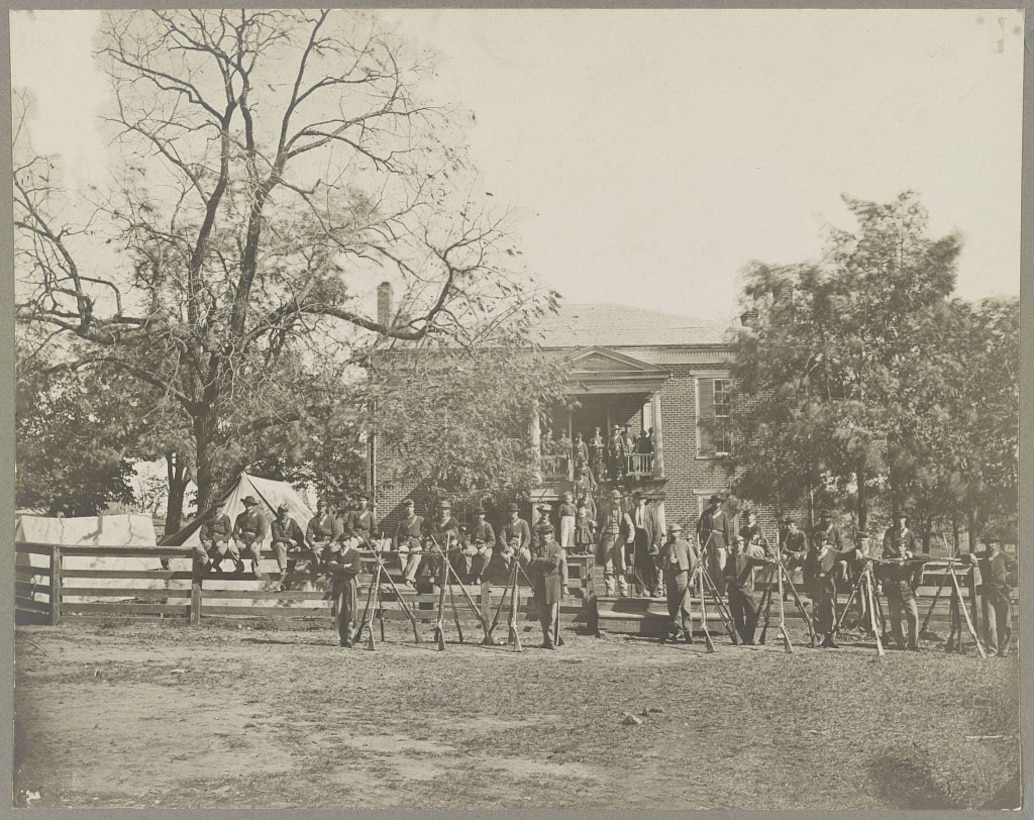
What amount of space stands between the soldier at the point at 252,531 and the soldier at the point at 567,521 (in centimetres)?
245

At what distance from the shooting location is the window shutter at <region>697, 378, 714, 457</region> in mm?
6668

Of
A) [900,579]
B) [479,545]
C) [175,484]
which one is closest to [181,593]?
[175,484]

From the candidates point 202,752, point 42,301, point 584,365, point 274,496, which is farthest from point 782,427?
point 42,301

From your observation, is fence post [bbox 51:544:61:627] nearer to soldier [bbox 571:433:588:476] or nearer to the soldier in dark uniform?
the soldier in dark uniform

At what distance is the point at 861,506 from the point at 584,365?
2.40 m

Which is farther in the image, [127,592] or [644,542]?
[127,592]

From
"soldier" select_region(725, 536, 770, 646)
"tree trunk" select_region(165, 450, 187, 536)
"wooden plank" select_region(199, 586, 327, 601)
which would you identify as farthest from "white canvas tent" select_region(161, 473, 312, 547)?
"soldier" select_region(725, 536, 770, 646)

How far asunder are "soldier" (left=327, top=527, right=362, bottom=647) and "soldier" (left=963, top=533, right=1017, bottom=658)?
4808 millimetres

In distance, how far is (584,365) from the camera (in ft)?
22.6

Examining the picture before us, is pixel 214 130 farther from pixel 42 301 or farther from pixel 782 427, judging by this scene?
pixel 782 427

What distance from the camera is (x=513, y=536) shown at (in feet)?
22.5

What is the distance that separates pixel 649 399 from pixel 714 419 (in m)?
0.53

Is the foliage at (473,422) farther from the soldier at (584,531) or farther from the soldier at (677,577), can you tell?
the soldier at (677,577)

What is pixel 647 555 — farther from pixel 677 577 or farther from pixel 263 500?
pixel 263 500
